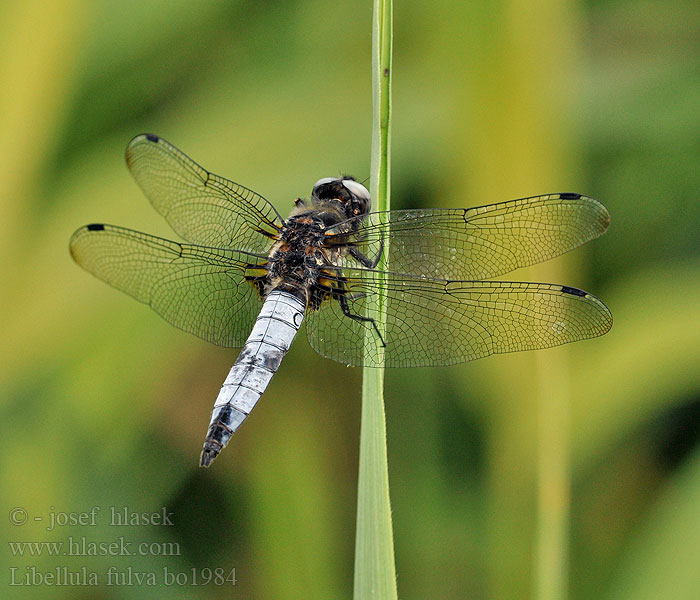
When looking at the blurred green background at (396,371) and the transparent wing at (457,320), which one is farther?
the blurred green background at (396,371)

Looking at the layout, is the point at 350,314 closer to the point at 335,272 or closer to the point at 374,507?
the point at 335,272

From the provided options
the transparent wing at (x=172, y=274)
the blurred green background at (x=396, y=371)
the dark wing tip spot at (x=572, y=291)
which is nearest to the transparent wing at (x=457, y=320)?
the dark wing tip spot at (x=572, y=291)

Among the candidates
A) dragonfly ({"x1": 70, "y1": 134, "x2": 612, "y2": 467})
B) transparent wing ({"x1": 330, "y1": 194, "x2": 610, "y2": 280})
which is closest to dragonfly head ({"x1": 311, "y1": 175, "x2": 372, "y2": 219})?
dragonfly ({"x1": 70, "y1": 134, "x2": 612, "y2": 467})

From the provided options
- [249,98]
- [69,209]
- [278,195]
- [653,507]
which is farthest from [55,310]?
[653,507]

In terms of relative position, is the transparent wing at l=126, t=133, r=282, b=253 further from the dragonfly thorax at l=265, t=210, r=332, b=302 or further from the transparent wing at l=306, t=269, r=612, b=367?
the transparent wing at l=306, t=269, r=612, b=367

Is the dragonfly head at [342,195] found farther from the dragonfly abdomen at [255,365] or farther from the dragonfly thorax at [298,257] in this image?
the dragonfly abdomen at [255,365]

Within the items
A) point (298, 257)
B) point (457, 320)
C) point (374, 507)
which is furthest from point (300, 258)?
point (374, 507)
